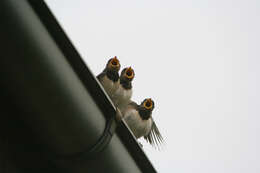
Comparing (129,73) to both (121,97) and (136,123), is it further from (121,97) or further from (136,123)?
(136,123)

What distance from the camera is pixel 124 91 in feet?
16.0

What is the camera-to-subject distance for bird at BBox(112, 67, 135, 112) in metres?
4.83

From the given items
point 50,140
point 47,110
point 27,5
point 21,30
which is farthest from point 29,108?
point 27,5

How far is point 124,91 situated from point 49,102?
11.5 feet

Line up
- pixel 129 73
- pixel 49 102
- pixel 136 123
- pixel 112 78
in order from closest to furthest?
pixel 49 102, pixel 136 123, pixel 112 78, pixel 129 73

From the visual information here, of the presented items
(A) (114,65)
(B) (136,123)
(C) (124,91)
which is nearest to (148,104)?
(B) (136,123)

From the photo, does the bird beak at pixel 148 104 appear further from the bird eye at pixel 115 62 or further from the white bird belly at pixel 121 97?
the bird eye at pixel 115 62

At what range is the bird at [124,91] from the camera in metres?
4.83

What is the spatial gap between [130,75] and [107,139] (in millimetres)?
3409

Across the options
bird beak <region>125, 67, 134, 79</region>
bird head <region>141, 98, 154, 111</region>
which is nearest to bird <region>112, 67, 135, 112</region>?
bird beak <region>125, 67, 134, 79</region>

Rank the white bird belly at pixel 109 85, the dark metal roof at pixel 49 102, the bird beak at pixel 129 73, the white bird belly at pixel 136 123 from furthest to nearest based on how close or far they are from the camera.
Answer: the bird beak at pixel 129 73, the white bird belly at pixel 109 85, the white bird belly at pixel 136 123, the dark metal roof at pixel 49 102

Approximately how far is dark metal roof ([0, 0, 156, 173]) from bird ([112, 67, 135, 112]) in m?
3.07

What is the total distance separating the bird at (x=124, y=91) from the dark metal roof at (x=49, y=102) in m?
3.07

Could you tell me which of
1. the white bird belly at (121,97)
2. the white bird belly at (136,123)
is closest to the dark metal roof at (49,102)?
the white bird belly at (136,123)
